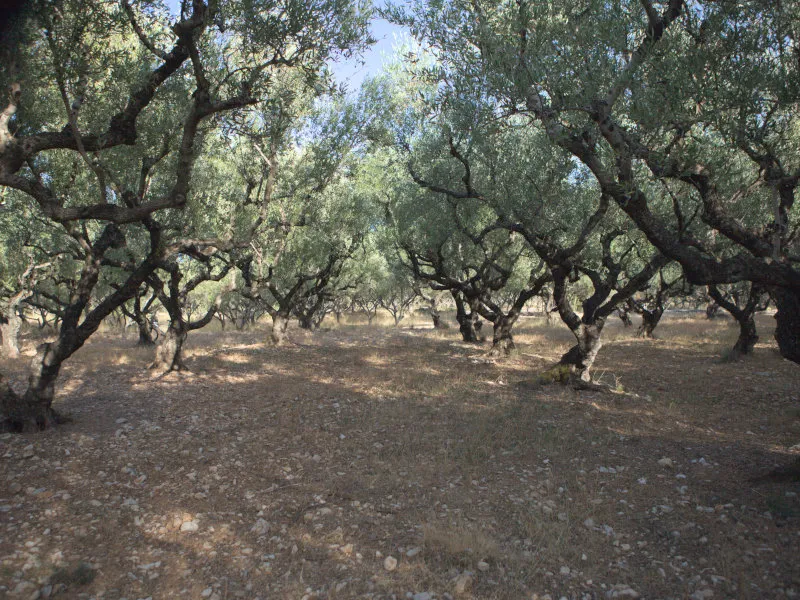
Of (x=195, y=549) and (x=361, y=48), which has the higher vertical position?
(x=361, y=48)

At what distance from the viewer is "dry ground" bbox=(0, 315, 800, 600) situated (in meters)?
4.61

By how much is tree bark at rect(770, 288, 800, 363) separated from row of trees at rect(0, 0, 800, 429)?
0.03m

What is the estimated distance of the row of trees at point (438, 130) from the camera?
6.75 meters

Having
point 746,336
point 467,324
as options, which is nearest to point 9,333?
point 467,324

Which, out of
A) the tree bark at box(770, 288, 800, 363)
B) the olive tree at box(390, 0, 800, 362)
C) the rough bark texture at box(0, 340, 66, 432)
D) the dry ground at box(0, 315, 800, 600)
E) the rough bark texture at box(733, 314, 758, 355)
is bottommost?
the dry ground at box(0, 315, 800, 600)

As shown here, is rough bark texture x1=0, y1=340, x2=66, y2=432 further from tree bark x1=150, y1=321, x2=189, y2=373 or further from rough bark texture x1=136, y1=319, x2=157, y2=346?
rough bark texture x1=136, y1=319, x2=157, y2=346

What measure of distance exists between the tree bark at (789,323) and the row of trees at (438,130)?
0.10ft

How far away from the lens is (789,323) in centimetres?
639

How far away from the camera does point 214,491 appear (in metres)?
6.45

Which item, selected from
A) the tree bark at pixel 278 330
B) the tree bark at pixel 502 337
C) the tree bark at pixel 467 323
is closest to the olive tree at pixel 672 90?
the tree bark at pixel 502 337

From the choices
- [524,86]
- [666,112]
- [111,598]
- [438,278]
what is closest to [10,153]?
[111,598]

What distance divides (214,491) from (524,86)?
737 cm

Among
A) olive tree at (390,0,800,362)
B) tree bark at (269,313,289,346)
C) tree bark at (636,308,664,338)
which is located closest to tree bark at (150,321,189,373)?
tree bark at (269,313,289,346)

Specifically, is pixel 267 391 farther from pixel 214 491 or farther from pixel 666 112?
pixel 666 112
